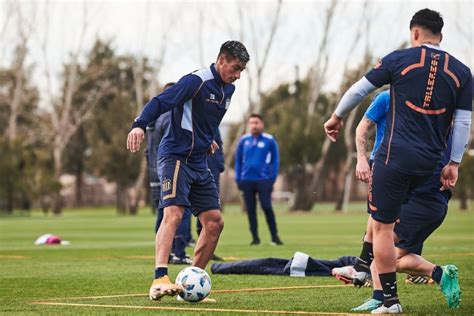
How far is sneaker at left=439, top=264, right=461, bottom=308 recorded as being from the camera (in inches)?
310

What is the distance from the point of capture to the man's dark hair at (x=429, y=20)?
7589 mm

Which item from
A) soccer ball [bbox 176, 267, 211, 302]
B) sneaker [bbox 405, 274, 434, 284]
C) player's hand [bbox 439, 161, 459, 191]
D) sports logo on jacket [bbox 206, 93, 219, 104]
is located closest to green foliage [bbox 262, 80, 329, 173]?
sneaker [bbox 405, 274, 434, 284]

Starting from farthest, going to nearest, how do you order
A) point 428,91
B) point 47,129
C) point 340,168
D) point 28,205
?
point 340,168 < point 47,129 < point 28,205 < point 428,91

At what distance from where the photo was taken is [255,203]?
19.0 metres

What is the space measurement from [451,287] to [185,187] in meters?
2.56

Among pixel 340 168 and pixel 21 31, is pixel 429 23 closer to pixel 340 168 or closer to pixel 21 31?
pixel 21 31

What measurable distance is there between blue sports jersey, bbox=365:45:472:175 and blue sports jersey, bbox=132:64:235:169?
1998 mm

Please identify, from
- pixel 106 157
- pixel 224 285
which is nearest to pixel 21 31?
pixel 106 157

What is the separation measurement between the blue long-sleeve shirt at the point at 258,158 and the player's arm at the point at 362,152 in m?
10.1

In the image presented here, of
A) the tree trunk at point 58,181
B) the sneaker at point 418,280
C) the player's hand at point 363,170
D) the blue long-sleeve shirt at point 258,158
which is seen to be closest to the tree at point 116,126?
the tree trunk at point 58,181

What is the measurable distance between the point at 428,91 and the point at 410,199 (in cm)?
159

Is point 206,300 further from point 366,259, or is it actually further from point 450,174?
point 450,174

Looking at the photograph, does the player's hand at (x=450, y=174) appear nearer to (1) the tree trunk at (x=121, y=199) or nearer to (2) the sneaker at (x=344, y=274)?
(2) the sneaker at (x=344, y=274)

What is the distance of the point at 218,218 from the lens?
9.34m
